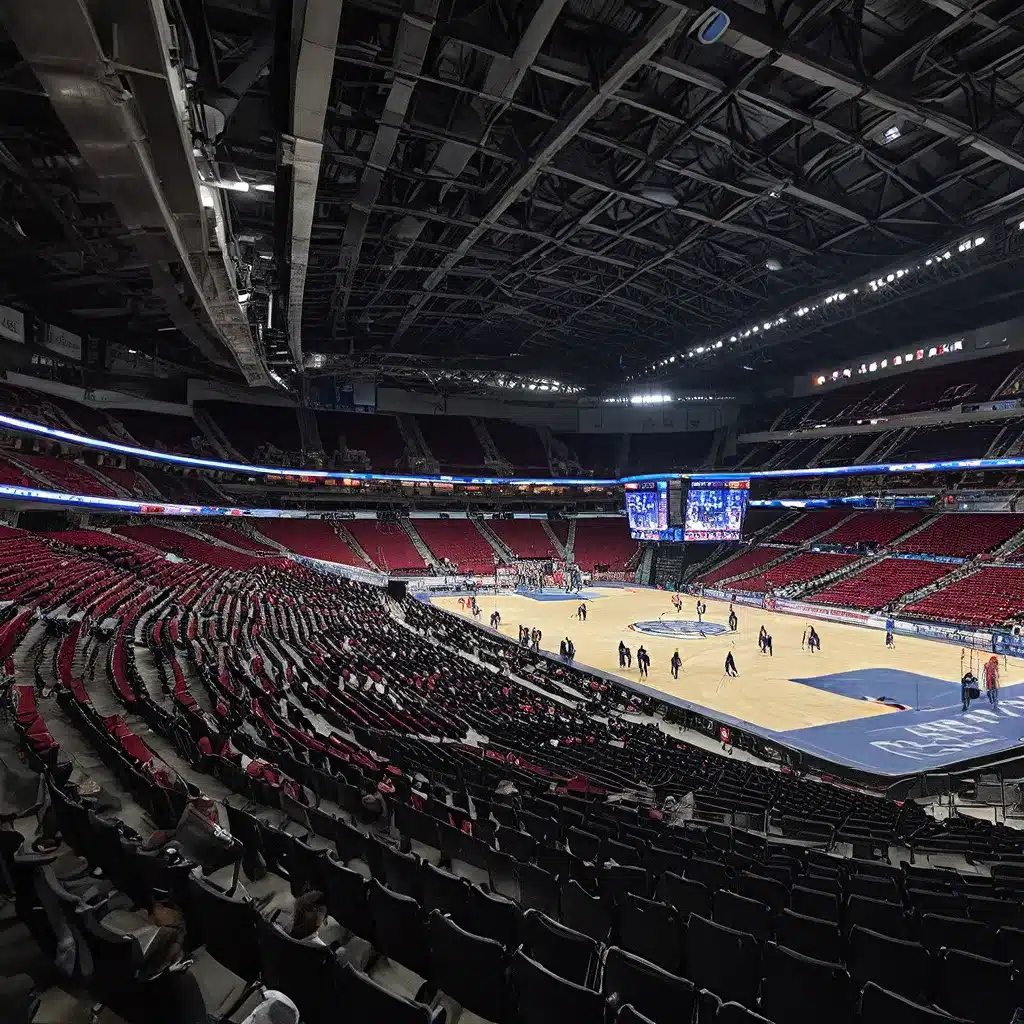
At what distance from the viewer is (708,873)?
6.65 metres

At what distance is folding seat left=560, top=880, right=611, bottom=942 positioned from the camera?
5.06 m

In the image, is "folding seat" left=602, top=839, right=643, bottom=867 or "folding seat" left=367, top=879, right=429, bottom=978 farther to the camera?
"folding seat" left=602, top=839, right=643, bottom=867

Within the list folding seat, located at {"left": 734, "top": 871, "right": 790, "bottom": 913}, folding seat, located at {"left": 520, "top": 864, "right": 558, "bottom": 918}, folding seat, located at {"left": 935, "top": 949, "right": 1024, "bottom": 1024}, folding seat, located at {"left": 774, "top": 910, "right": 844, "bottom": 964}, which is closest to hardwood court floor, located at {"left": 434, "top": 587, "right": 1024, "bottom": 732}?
folding seat, located at {"left": 734, "top": 871, "right": 790, "bottom": 913}

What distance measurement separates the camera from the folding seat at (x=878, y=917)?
18.2 ft

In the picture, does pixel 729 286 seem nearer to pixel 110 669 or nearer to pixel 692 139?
pixel 692 139

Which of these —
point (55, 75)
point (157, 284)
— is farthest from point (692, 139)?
point (55, 75)

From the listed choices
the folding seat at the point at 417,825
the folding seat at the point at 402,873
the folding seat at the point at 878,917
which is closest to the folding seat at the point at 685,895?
the folding seat at the point at 878,917

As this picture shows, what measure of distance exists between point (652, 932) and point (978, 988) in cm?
209

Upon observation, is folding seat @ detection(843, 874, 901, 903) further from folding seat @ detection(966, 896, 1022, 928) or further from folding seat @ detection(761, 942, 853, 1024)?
folding seat @ detection(761, 942, 853, 1024)

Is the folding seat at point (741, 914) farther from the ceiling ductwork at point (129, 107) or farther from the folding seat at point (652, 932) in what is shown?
the ceiling ductwork at point (129, 107)

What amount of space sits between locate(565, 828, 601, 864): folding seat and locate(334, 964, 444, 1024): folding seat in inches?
176

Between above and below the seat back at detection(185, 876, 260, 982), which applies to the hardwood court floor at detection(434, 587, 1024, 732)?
below

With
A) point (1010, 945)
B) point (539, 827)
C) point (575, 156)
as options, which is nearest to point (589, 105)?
point (575, 156)

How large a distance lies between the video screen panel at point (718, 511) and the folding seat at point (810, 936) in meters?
43.8
